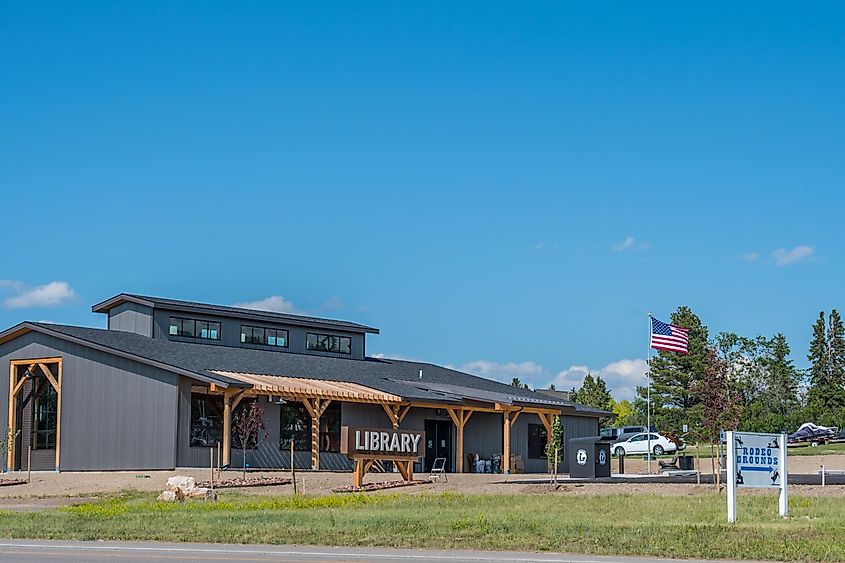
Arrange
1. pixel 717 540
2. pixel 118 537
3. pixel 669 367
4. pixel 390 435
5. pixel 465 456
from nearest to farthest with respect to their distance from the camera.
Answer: pixel 717 540, pixel 118 537, pixel 390 435, pixel 465 456, pixel 669 367

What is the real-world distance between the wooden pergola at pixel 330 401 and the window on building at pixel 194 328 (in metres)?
5.86

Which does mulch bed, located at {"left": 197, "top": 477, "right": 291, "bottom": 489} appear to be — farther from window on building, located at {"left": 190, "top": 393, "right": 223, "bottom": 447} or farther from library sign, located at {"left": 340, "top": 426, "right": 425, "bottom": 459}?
window on building, located at {"left": 190, "top": 393, "right": 223, "bottom": 447}

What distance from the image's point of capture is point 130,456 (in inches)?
1572

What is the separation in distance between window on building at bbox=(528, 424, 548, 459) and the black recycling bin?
36.6 feet

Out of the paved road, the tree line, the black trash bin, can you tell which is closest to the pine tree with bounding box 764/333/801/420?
the tree line

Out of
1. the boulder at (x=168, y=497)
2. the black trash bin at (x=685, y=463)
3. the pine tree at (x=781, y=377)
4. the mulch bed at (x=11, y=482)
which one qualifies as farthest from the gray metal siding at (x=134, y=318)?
the pine tree at (x=781, y=377)

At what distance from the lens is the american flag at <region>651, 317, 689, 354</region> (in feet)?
168

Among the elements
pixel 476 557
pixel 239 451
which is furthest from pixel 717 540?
pixel 239 451

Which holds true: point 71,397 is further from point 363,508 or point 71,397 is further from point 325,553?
point 325,553

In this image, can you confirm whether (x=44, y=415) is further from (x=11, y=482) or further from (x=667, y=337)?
(x=667, y=337)

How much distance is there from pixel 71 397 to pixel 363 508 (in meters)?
20.2

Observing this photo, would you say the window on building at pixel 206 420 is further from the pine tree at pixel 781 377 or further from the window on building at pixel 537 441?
the pine tree at pixel 781 377

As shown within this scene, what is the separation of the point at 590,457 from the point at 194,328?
1733 cm

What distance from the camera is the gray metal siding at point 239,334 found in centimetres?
4738
